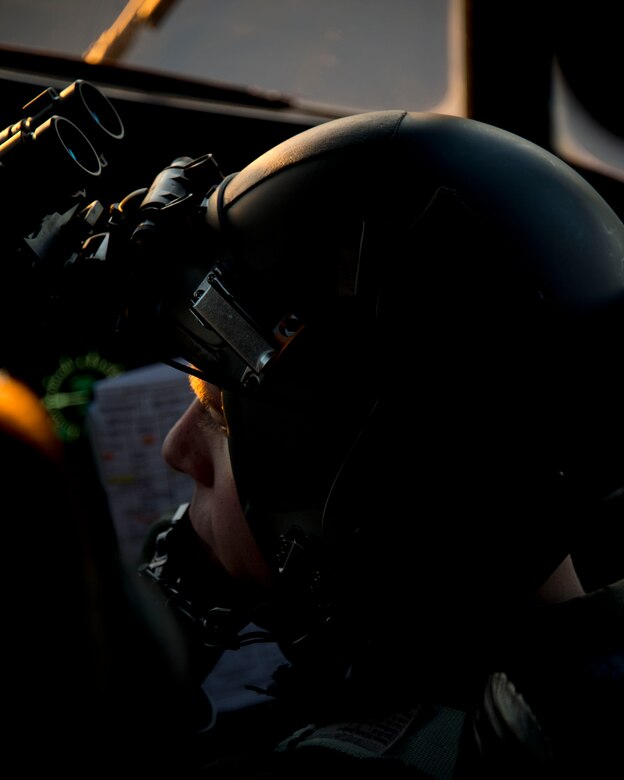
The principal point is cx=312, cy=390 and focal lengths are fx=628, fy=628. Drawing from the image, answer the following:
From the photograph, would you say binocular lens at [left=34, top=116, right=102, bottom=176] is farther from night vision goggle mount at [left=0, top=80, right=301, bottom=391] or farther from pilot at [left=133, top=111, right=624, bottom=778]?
pilot at [left=133, top=111, right=624, bottom=778]

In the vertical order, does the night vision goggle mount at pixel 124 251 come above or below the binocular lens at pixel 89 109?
below

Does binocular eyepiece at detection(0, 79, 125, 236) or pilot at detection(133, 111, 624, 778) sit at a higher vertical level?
binocular eyepiece at detection(0, 79, 125, 236)

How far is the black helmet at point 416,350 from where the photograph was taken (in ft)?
2.29

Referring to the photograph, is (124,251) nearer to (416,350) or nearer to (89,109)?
(89,109)

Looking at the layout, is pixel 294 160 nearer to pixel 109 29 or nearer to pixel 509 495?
pixel 509 495

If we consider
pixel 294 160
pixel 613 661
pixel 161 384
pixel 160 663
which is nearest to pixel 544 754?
pixel 613 661

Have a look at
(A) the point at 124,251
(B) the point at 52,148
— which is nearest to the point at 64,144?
(B) the point at 52,148

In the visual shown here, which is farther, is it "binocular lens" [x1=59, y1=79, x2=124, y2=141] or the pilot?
"binocular lens" [x1=59, y1=79, x2=124, y2=141]

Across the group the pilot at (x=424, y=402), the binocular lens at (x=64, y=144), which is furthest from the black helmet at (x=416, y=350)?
the binocular lens at (x=64, y=144)

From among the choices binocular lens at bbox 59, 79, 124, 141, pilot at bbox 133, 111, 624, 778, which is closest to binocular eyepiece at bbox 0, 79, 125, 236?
binocular lens at bbox 59, 79, 124, 141

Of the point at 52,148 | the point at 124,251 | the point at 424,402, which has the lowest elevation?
the point at 424,402

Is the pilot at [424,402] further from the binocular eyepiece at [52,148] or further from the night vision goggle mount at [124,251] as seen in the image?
the binocular eyepiece at [52,148]

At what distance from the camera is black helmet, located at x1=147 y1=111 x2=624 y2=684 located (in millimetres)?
699

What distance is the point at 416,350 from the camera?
716 mm
